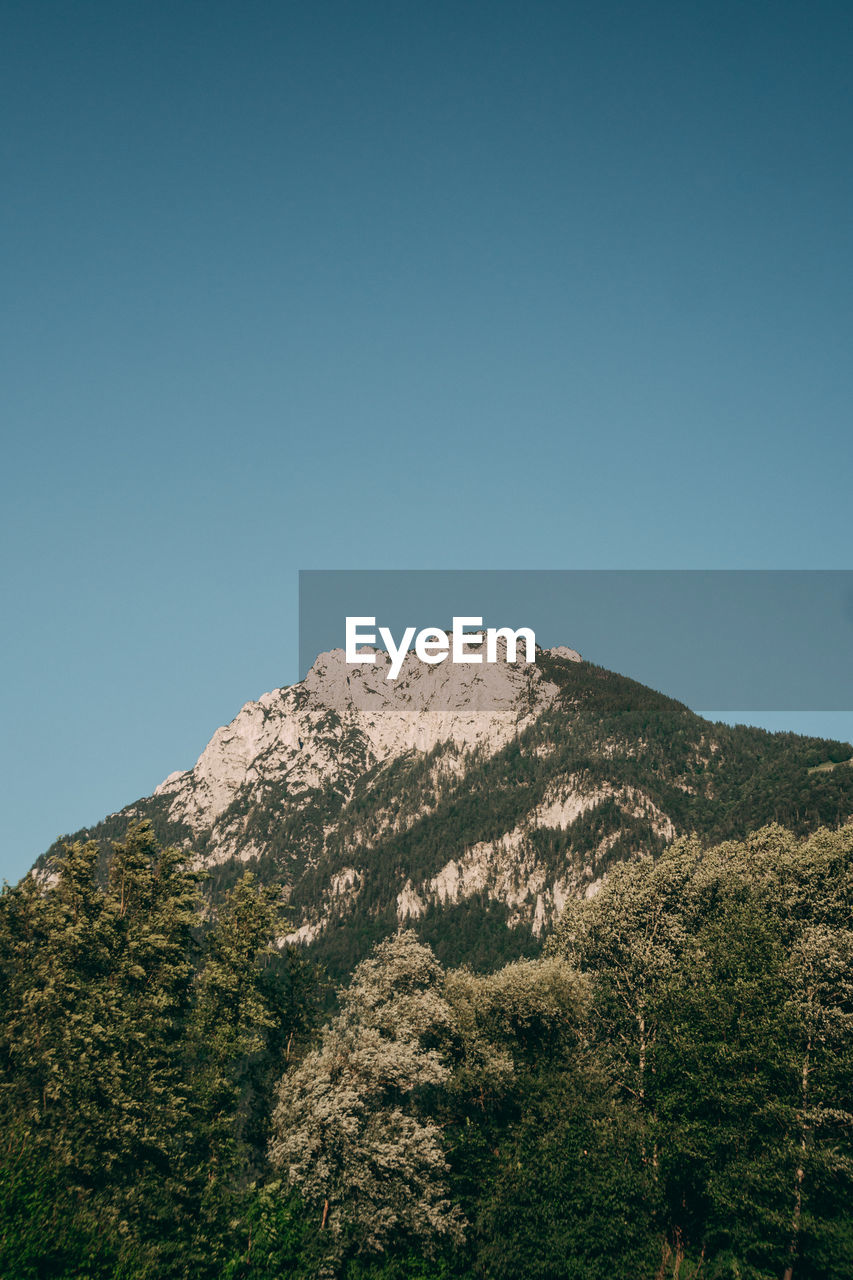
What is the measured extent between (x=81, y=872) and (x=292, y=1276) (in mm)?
23092

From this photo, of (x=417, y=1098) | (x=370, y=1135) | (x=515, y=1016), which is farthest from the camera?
(x=515, y=1016)

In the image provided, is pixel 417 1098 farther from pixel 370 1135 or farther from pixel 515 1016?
pixel 515 1016

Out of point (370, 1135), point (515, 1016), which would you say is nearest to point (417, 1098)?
point (370, 1135)

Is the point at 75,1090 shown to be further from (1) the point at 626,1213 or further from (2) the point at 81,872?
(1) the point at 626,1213

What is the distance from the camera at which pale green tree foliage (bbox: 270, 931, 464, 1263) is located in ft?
134

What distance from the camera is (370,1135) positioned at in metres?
42.3

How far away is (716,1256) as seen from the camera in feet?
131

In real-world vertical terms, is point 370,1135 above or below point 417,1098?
below

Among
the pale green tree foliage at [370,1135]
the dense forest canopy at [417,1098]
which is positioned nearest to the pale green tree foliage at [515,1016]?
the dense forest canopy at [417,1098]

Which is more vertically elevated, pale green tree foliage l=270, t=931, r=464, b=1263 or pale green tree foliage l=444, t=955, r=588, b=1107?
pale green tree foliage l=444, t=955, r=588, b=1107

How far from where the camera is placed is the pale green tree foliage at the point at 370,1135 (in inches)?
1610

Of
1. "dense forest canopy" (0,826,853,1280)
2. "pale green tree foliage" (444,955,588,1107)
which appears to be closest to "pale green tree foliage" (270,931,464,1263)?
"dense forest canopy" (0,826,853,1280)

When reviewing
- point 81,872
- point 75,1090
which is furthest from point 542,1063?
point 81,872

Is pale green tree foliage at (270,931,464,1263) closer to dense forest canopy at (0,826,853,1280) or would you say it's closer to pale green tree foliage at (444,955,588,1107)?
dense forest canopy at (0,826,853,1280)
